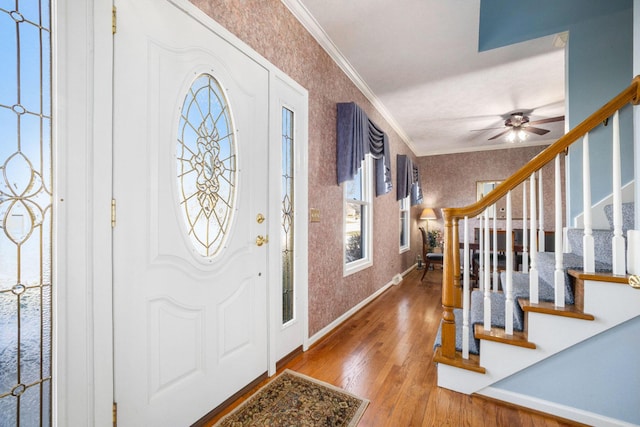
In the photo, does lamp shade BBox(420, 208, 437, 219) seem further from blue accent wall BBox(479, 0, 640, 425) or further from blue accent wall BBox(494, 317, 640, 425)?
blue accent wall BBox(494, 317, 640, 425)

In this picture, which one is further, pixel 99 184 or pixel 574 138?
pixel 574 138

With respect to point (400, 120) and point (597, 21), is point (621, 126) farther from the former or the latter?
point (400, 120)

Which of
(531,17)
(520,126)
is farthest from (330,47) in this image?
(520,126)

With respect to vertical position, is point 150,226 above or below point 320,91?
below

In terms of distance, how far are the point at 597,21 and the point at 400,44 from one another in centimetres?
155

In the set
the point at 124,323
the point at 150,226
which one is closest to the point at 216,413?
the point at 124,323

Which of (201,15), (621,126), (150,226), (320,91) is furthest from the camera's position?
(320,91)

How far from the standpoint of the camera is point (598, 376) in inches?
55.6

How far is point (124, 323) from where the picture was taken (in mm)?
1104

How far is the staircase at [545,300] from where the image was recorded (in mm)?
1400

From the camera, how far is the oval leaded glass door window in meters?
1.35

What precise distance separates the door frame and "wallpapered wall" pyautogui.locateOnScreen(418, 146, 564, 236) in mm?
6447

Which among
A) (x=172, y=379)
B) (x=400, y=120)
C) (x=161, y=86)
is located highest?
(x=400, y=120)

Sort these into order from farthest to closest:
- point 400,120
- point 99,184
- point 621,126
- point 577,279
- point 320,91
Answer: point 400,120 < point 320,91 < point 621,126 < point 577,279 < point 99,184
